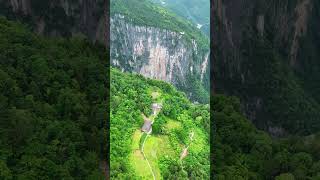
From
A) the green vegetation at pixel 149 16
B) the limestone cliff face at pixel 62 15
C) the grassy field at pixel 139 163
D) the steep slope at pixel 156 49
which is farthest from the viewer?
the green vegetation at pixel 149 16

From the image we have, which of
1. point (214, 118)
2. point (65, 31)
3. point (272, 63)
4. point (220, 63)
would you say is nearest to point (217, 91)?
point (220, 63)

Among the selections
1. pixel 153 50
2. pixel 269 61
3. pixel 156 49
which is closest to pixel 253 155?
pixel 269 61

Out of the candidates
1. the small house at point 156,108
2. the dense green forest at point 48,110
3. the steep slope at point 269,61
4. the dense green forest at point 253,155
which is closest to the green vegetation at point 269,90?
the steep slope at point 269,61

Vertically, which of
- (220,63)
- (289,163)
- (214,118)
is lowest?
(289,163)

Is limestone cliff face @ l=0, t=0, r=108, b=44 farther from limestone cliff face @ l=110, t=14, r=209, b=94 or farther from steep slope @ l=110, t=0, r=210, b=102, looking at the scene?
limestone cliff face @ l=110, t=14, r=209, b=94

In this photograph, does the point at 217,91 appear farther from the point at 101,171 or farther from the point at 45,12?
the point at 101,171

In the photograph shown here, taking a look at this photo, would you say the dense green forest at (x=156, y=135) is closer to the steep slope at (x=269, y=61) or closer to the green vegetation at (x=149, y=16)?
the steep slope at (x=269, y=61)
